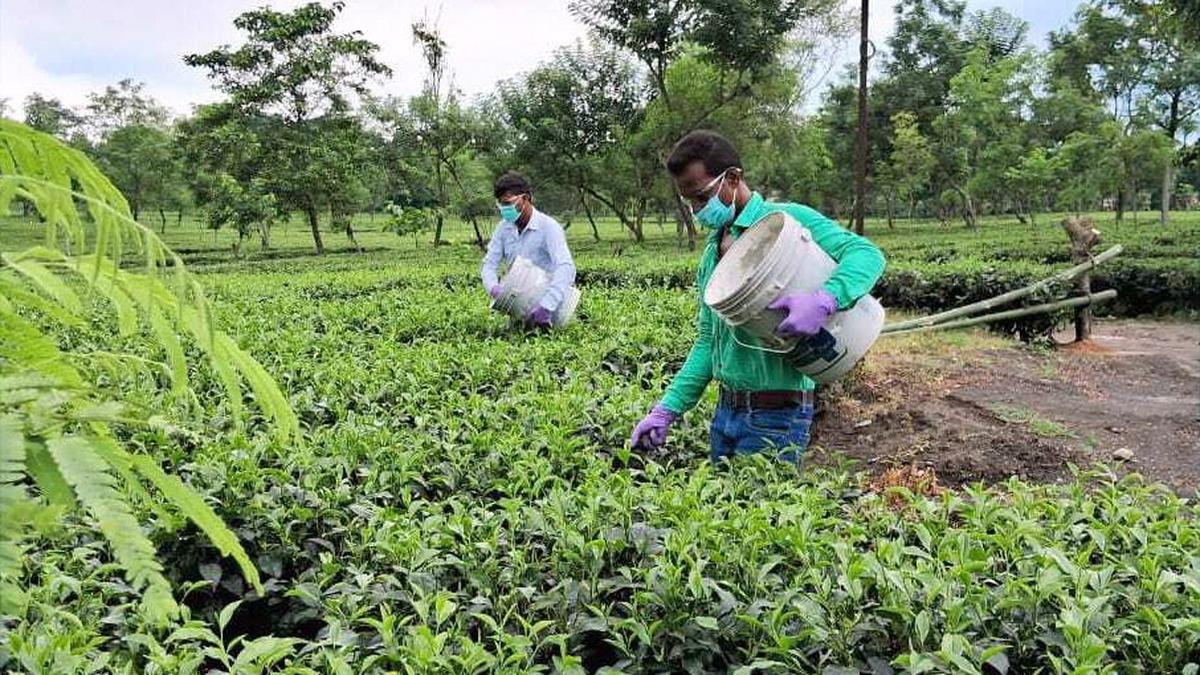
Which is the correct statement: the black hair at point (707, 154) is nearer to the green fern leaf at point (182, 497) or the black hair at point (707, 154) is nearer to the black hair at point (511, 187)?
the green fern leaf at point (182, 497)

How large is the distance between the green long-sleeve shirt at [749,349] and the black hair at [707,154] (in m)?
0.15

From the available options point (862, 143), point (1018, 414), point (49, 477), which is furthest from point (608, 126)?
point (49, 477)

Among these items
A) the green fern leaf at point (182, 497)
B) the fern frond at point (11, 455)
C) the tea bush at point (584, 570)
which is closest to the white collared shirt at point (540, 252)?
the tea bush at point (584, 570)

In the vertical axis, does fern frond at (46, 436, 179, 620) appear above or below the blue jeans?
above

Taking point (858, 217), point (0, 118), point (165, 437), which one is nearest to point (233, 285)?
point (858, 217)

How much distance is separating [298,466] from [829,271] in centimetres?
→ 168

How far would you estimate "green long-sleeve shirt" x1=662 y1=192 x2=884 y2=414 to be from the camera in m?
2.64

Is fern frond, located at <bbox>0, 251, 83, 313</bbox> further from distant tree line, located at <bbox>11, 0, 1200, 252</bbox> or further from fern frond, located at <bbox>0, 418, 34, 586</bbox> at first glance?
distant tree line, located at <bbox>11, 0, 1200, 252</bbox>

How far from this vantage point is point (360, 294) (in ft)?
30.2

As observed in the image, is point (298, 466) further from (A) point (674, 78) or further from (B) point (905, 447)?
(A) point (674, 78)

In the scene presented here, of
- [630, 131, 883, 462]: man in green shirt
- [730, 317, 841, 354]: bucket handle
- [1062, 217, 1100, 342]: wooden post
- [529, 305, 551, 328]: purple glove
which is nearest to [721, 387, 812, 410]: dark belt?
[630, 131, 883, 462]: man in green shirt

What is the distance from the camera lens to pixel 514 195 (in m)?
5.54

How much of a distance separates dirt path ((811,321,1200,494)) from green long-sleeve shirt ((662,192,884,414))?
1.72 ft

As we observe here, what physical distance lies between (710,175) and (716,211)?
0.12 meters
